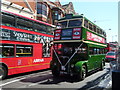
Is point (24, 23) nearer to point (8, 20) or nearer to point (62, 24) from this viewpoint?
point (8, 20)

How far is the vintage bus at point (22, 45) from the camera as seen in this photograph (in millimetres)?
8250

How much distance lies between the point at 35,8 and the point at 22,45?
18.4m

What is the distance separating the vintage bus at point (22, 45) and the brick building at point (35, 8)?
10.2m

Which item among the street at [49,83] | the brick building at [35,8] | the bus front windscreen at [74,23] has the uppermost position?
the brick building at [35,8]

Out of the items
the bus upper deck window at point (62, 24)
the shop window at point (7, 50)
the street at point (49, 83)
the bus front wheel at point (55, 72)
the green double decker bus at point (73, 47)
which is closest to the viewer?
the street at point (49, 83)

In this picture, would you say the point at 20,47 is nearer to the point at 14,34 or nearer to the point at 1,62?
the point at 14,34

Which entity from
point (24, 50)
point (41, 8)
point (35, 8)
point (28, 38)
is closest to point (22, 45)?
point (24, 50)

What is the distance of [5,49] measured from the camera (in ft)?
27.0

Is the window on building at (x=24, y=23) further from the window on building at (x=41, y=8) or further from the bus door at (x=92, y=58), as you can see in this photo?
the window on building at (x=41, y=8)

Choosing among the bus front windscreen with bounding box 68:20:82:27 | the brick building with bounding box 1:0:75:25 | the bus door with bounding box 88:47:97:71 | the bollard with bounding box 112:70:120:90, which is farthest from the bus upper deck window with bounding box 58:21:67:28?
the brick building with bounding box 1:0:75:25

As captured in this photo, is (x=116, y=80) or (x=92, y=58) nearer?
(x=116, y=80)

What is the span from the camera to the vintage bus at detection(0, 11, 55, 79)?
8250mm

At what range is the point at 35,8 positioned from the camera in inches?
1033

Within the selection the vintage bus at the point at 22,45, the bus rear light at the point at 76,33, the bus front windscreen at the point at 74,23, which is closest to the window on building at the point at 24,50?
the vintage bus at the point at 22,45
